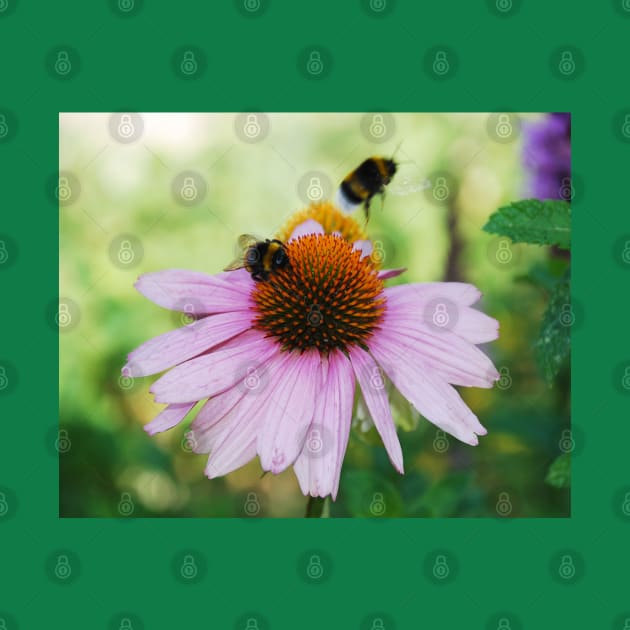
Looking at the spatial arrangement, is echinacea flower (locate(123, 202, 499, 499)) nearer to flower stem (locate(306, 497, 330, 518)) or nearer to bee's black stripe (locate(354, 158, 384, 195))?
flower stem (locate(306, 497, 330, 518))

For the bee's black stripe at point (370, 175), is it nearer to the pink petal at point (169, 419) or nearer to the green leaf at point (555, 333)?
the green leaf at point (555, 333)

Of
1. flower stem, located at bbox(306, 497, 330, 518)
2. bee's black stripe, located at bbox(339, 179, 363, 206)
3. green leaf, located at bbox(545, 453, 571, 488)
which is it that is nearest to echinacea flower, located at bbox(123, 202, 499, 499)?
flower stem, located at bbox(306, 497, 330, 518)

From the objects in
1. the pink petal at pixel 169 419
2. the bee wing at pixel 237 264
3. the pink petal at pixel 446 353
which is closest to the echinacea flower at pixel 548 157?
the pink petal at pixel 446 353

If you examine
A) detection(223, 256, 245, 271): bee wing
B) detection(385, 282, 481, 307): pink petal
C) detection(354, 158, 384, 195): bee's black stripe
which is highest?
detection(354, 158, 384, 195): bee's black stripe

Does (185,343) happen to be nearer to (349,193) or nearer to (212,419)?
(212,419)

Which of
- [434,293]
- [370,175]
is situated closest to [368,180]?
[370,175]
